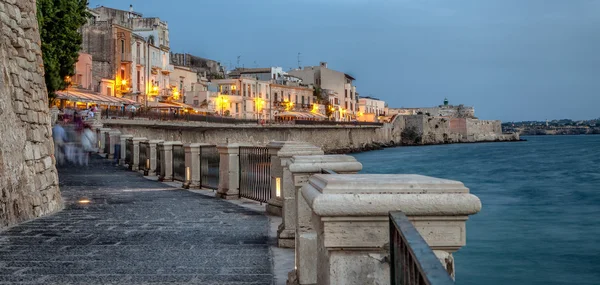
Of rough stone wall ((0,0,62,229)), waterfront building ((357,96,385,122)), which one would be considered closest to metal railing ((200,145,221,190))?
rough stone wall ((0,0,62,229))

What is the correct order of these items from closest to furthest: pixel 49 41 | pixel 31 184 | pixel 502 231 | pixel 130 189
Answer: pixel 31 184 → pixel 130 189 → pixel 502 231 → pixel 49 41

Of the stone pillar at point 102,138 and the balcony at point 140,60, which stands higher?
the balcony at point 140,60

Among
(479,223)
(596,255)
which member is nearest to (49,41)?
(479,223)

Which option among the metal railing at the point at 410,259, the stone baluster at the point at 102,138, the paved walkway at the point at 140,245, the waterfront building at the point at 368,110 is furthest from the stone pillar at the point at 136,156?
the waterfront building at the point at 368,110

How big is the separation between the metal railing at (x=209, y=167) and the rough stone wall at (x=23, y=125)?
522cm

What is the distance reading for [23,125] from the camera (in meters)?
11.1

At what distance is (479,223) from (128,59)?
4905 centimetres

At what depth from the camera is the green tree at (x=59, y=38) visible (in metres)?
33.2

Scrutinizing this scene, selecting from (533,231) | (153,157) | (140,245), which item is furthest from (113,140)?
(140,245)

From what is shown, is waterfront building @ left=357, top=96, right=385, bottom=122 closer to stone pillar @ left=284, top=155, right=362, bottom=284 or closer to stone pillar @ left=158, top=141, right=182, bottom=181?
stone pillar @ left=158, top=141, right=182, bottom=181

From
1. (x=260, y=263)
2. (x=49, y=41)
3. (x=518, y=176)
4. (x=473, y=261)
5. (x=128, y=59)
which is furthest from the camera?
(x=128, y=59)

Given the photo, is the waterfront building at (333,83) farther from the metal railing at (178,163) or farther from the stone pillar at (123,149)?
the metal railing at (178,163)

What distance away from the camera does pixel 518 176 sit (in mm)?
54750

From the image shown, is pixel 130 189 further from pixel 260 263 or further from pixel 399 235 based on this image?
pixel 399 235
